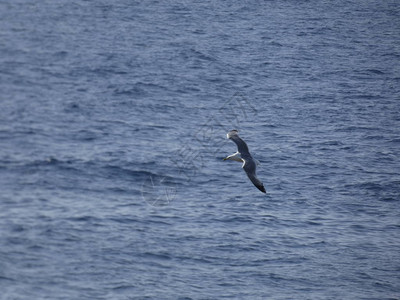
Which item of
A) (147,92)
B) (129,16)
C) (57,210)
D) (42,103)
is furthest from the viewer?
(129,16)

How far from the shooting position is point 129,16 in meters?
140

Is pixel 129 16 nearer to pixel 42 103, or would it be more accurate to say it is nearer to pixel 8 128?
pixel 42 103

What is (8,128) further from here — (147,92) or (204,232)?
(204,232)

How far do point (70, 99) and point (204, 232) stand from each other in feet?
144

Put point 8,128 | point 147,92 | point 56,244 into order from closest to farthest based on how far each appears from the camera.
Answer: point 56,244 → point 8,128 → point 147,92

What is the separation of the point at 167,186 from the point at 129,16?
57692 mm

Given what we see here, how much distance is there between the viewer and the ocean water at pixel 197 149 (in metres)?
72.3

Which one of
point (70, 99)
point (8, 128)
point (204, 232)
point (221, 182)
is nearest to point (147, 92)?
point (70, 99)

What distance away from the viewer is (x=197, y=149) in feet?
321

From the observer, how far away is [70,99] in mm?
111375

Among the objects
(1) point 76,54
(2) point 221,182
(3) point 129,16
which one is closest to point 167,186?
(2) point 221,182

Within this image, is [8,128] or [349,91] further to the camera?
[349,91]

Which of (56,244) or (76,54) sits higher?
(76,54)

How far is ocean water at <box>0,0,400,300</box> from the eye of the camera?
72312mm
